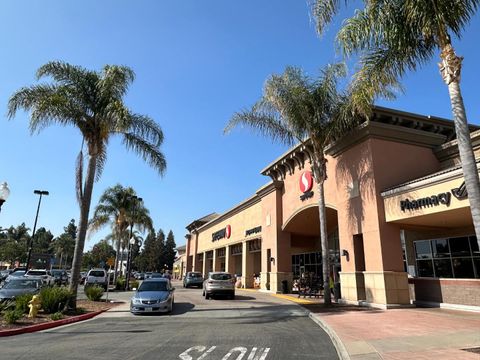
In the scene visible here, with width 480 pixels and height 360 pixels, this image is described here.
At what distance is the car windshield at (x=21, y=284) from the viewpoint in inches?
794

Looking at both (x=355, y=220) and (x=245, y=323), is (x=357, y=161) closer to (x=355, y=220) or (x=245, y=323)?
(x=355, y=220)

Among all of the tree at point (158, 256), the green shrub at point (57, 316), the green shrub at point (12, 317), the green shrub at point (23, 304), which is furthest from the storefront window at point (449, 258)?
the tree at point (158, 256)

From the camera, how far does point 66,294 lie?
51.4 feet

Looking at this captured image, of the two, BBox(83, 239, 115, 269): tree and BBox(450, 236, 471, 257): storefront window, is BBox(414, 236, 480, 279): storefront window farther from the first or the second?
BBox(83, 239, 115, 269): tree

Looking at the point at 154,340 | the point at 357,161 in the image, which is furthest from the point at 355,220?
the point at 154,340

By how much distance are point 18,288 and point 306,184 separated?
729 inches

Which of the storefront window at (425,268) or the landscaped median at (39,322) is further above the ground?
the storefront window at (425,268)

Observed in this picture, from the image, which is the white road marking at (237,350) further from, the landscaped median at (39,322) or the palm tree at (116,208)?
the palm tree at (116,208)

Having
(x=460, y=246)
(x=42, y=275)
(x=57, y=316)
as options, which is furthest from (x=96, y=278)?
(x=460, y=246)

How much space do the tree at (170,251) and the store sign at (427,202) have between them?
108 m

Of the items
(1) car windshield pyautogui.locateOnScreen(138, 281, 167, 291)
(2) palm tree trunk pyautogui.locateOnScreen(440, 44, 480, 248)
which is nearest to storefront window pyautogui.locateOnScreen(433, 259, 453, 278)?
(2) palm tree trunk pyautogui.locateOnScreen(440, 44, 480, 248)

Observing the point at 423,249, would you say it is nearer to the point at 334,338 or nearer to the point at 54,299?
the point at 334,338

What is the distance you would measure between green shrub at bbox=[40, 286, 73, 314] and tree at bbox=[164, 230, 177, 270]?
105 meters

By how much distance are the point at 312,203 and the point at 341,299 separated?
22.3 feet
